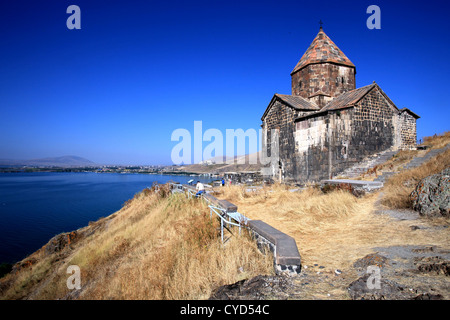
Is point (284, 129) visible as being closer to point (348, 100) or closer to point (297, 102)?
point (297, 102)

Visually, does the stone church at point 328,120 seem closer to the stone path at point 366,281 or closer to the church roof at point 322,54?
the church roof at point 322,54

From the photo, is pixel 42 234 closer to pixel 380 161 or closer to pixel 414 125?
pixel 380 161

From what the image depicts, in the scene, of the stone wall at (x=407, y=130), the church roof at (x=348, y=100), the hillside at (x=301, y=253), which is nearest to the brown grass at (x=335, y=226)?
the hillside at (x=301, y=253)

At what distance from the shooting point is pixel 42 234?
62.3 ft

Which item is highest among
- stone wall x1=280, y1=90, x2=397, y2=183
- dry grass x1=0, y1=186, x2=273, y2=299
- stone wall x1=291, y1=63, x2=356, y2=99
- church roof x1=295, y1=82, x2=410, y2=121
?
stone wall x1=291, y1=63, x2=356, y2=99

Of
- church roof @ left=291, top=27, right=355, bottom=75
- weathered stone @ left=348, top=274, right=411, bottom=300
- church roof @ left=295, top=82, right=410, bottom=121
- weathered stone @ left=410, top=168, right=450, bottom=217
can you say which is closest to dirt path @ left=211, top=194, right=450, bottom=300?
weathered stone @ left=348, top=274, right=411, bottom=300

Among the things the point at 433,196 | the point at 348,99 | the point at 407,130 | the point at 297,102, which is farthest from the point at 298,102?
the point at 433,196

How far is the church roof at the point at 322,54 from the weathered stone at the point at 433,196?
10509 millimetres

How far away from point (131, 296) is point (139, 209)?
893 cm

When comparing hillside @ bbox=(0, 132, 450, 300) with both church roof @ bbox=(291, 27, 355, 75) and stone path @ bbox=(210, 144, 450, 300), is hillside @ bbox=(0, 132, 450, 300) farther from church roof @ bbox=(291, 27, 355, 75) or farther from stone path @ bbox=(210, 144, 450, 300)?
church roof @ bbox=(291, 27, 355, 75)

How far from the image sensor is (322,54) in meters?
14.1

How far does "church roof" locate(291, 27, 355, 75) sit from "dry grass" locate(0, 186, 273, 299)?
10.9 metres

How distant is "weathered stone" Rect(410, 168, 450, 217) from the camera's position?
467 cm

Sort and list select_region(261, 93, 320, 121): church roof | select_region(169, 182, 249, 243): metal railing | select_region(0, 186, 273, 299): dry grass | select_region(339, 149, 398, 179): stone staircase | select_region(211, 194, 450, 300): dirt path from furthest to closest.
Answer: select_region(261, 93, 320, 121): church roof
select_region(339, 149, 398, 179): stone staircase
select_region(169, 182, 249, 243): metal railing
select_region(0, 186, 273, 299): dry grass
select_region(211, 194, 450, 300): dirt path
